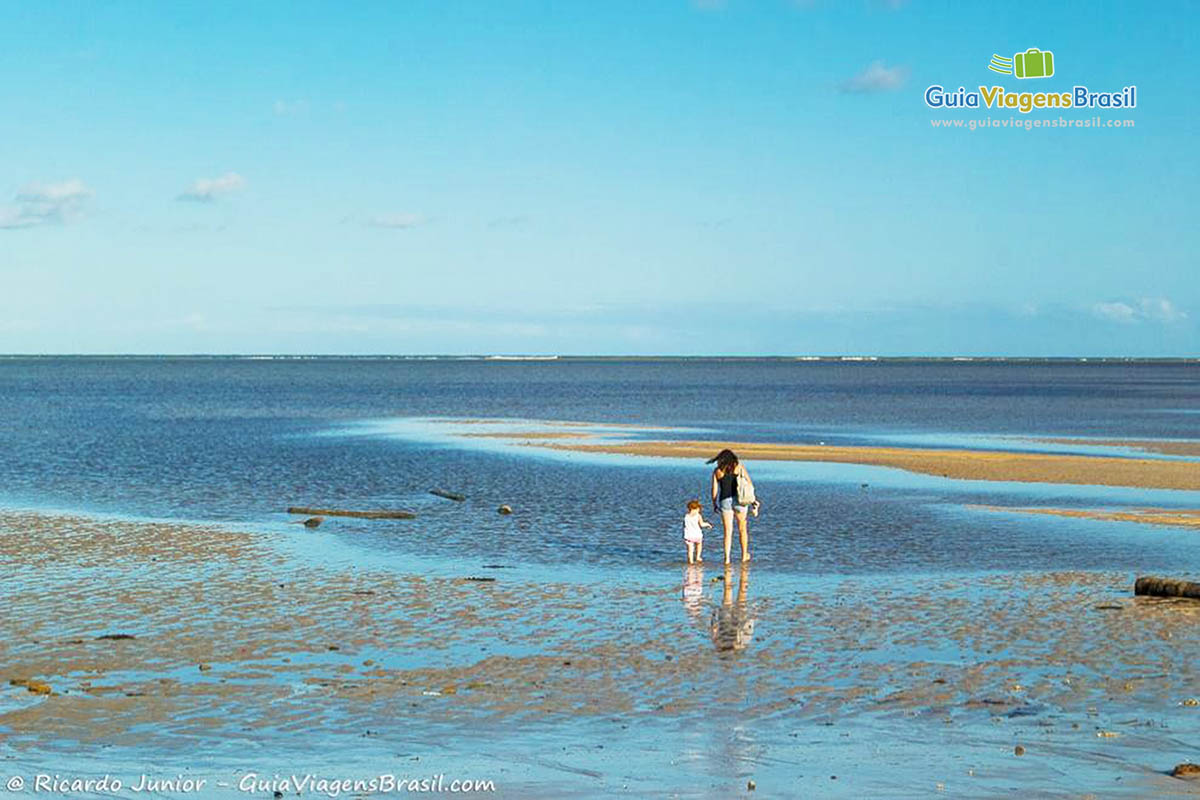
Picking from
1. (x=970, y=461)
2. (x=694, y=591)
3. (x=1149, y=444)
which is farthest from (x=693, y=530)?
(x=1149, y=444)

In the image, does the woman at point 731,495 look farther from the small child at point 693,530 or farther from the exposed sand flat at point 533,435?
the exposed sand flat at point 533,435

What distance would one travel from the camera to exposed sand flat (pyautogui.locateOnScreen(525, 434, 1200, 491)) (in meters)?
40.3

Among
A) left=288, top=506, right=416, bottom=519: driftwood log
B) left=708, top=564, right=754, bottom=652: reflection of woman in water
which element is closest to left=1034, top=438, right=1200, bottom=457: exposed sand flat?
left=288, top=506, right=416, bottom=519: driftwood log

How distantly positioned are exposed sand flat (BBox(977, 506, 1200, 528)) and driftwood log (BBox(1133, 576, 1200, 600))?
9.93 meters

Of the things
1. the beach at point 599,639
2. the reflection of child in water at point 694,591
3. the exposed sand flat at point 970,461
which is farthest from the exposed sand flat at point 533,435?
the reflection of child in water at point 694,591

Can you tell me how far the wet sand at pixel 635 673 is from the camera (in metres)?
11.5

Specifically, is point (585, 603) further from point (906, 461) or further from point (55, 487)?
point (906, 461)

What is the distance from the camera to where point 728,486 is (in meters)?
23.3

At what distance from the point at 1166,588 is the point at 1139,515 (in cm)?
1206

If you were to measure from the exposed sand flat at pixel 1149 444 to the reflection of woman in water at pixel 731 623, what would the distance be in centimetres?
3524

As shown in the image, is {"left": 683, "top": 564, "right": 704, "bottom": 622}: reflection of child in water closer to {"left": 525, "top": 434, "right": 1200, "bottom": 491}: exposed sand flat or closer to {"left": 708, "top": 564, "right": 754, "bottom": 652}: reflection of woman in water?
{"left": 708, "top": 564, "right": 754, "bottom": 652}: reflection of woman in water

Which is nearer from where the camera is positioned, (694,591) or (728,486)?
(694,591)

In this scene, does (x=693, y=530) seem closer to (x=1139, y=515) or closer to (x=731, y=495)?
(x=731, y=495)

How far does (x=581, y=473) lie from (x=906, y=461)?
1233 centimetres
